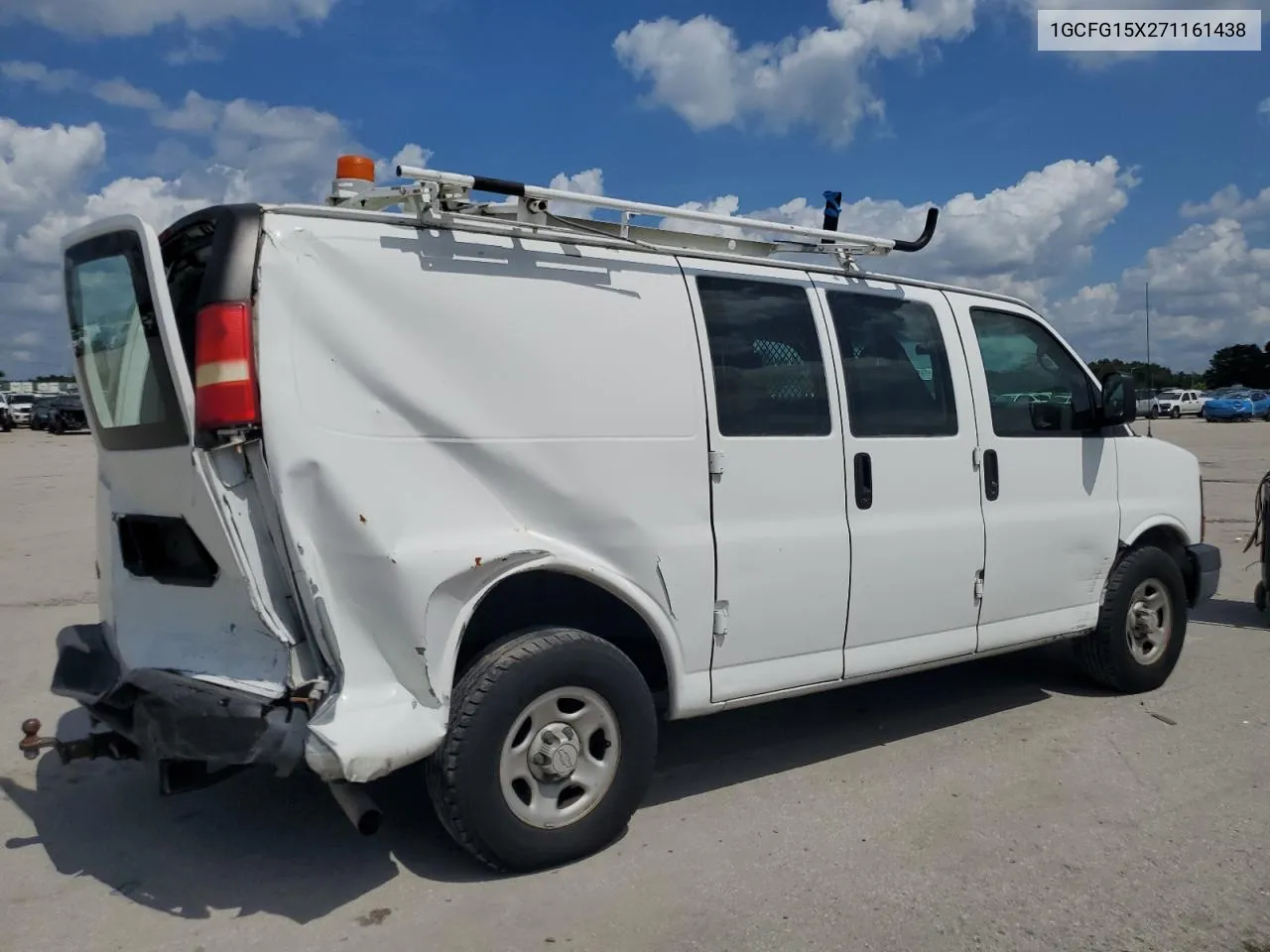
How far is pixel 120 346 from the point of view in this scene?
3.72 m

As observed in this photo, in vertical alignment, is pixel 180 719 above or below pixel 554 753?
above

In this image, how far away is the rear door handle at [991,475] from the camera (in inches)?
201

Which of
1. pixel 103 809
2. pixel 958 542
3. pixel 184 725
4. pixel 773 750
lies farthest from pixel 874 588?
pixel 103 809

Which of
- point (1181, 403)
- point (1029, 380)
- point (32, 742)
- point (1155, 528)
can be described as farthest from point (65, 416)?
point (1181, 403)

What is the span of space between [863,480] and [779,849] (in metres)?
1.60

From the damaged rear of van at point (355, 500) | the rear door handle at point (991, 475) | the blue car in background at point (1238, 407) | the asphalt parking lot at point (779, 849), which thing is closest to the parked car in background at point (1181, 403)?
the blue car in background at point (1238, 407)

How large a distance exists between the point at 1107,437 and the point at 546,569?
3652 mm

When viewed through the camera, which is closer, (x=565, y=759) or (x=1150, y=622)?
(x=565, y=759)

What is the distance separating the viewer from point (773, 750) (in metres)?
5.05

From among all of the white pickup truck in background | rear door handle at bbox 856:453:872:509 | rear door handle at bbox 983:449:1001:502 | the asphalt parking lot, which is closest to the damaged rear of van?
the asphalt parking lot

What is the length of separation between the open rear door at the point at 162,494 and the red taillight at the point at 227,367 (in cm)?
11

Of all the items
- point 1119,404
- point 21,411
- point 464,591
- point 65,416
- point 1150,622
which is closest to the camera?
point 464,591

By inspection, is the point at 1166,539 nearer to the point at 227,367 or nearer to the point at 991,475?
the point at 991,475

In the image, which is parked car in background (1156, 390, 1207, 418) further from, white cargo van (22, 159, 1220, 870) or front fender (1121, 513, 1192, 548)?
white cargo van (22, 159, 1220, 870)
